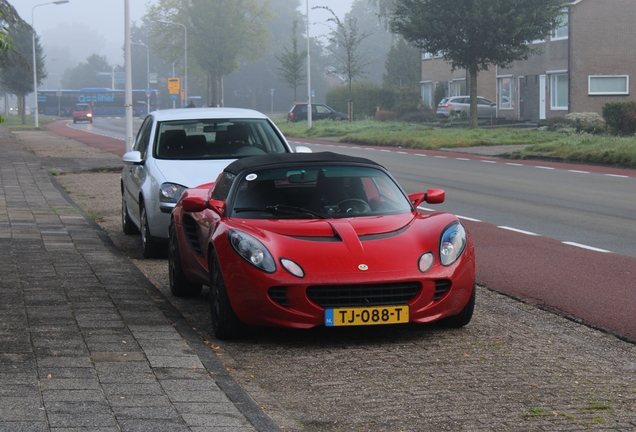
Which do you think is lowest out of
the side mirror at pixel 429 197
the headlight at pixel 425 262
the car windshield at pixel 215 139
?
the headlight at pixel 425 262

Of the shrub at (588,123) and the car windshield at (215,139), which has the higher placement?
the shrub at (588,123)

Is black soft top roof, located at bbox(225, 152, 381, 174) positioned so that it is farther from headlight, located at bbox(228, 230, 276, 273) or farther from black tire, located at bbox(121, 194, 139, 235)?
black tire, located at bbox(121, 194, 139, 235)

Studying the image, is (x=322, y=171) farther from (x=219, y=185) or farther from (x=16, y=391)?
(x=16, y=391)

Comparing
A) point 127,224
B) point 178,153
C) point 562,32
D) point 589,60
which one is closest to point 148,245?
point 178,153

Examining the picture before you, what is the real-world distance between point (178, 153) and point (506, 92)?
155ft

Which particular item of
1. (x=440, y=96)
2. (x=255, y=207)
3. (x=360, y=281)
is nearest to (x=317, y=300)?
(x=360, y=281)

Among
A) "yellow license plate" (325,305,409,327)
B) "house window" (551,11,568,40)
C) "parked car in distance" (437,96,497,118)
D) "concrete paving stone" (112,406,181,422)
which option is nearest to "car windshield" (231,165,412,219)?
"yellow license plate" (325,305,409,327)

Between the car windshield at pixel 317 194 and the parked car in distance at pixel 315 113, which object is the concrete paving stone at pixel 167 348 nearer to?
the car windshield at pixel 317 194

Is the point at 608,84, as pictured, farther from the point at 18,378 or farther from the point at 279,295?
the point at 18,378

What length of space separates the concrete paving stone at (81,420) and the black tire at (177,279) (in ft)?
11.7

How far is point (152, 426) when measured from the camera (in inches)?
172

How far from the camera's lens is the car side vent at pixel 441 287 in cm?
638

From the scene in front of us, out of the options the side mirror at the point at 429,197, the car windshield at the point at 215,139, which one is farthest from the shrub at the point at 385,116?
the side mirror at the point at 429,197

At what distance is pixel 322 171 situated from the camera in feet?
23.8
